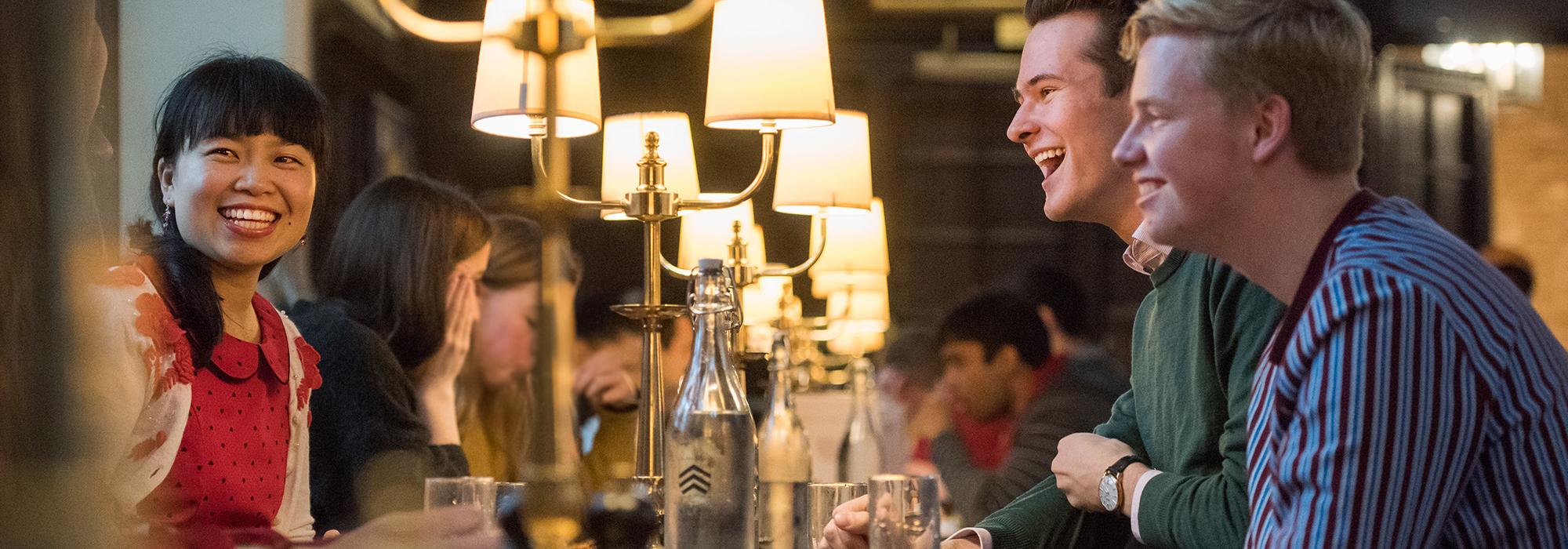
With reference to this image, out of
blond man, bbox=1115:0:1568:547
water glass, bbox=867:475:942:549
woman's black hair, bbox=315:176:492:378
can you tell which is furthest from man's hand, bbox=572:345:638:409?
blond man, bbox=1115:0:1568:547

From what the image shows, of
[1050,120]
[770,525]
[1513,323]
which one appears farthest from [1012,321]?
[1513,323]

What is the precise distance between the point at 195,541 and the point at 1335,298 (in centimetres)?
87

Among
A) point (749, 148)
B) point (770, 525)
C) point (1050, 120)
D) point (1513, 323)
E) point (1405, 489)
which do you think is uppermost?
point (749, 148)

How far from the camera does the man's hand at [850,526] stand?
145 centimetres

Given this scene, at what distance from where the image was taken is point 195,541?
43.0 inches

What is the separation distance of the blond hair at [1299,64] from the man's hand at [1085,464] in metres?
0.56

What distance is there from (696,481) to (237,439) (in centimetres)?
55

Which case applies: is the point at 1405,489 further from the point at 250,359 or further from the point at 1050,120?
the point at 250,359

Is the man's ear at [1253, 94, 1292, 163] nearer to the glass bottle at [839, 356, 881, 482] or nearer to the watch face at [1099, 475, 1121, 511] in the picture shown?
the watch face at [1099, 475, 1121, 511]

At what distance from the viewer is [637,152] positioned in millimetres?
2186

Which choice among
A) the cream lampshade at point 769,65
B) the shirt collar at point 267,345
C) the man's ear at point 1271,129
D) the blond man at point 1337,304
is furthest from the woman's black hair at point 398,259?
the man's ear at point 1271,129

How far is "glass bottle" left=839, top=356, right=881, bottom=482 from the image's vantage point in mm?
3535

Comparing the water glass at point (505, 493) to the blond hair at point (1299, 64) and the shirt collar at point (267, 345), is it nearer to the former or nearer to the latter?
the shirt collar at point (267, 345)

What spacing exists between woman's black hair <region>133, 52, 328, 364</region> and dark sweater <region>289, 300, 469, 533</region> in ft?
1.44
